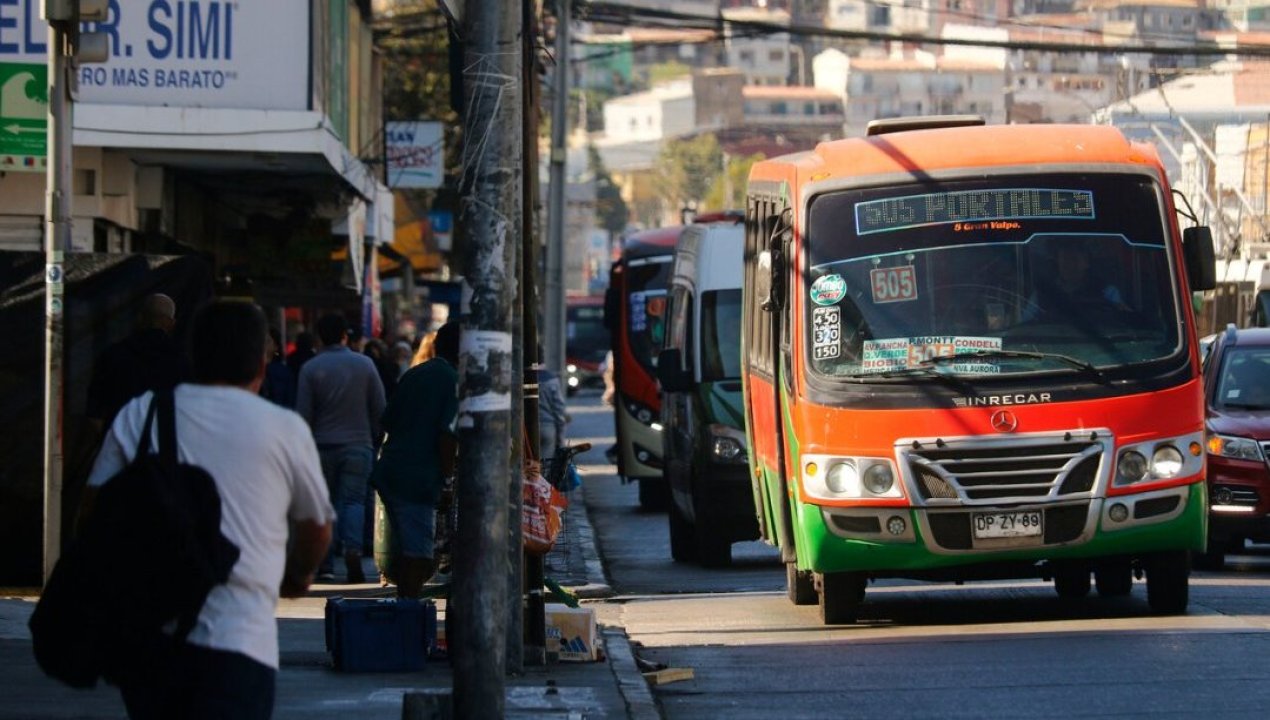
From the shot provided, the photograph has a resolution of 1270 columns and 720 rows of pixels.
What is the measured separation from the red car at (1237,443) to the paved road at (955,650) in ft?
1.10

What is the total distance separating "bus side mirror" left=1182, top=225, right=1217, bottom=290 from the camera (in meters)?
12.1

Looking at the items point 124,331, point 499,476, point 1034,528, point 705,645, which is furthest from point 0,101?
point 499,476

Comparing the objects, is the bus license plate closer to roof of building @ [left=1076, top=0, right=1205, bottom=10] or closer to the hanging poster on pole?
the hanging poster on pole

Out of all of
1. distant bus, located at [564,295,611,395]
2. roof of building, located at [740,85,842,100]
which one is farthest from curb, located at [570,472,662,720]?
roof of building, located at [740,85,842,100]

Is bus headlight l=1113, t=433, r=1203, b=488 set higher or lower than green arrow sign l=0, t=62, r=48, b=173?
lower

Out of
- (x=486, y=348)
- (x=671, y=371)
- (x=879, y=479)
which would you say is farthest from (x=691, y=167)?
(x=486, y=348)

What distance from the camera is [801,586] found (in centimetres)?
1362

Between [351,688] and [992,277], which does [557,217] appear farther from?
[351,688]

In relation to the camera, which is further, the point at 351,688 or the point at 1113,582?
the point at 1113,582

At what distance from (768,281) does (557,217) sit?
64.1ft

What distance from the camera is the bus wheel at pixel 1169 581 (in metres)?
12.2

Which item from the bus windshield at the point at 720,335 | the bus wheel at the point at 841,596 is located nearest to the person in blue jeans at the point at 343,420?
the bus windshield at the point at 720,335

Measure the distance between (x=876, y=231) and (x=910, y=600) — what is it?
9.88ft

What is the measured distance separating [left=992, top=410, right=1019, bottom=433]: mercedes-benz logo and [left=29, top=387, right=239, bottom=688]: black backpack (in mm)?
7010
